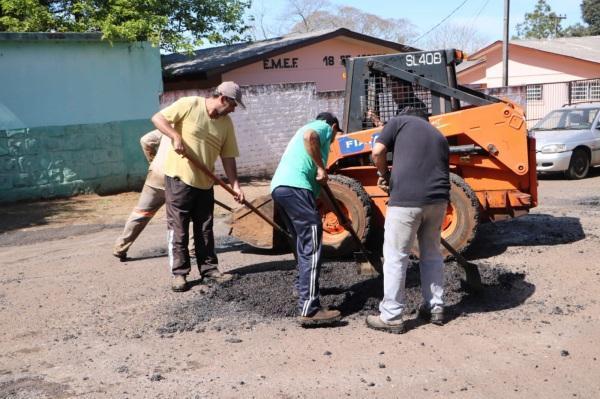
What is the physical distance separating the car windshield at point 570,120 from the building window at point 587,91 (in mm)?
12621

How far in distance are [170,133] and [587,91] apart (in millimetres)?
25495

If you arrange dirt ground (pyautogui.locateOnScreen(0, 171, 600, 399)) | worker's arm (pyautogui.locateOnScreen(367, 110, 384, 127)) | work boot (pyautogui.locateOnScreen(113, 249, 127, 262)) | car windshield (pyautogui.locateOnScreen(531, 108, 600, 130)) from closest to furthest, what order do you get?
dirt ground (pyautogui.locateOnScreen(0, 171, 600, 399)) < work boot (pyautogui.locateOnScreen(113, 249, 127, 262)) < worker's arm (pyautogui.locateOnScreen(367, 110, 384, 127)) < car windshield (pyautogui.locateOnScreen(531, 108, 600, 130))

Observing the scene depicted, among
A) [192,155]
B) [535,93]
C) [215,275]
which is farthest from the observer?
[535,93]

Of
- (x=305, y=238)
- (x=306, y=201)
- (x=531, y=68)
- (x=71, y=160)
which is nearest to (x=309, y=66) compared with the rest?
(x=71, y=160)

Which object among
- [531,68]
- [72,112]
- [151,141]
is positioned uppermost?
[531,68]

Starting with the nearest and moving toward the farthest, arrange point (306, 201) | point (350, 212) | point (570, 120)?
point (306, 201) < point (350, 212) < point (570, 120)

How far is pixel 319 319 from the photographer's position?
5414mm

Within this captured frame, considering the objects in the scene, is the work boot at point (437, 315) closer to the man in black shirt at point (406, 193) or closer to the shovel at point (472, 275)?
the man in black shirt at point (406, 193)

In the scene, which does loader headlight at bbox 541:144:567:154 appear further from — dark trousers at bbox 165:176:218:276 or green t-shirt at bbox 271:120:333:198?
green t-shirt at bbox 271:120:333:198

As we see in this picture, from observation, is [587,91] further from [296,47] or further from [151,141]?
[151,141]

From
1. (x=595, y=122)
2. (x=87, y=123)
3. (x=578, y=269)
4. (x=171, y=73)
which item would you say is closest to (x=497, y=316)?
(x=578, y=269)

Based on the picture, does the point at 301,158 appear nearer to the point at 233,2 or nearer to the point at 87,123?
the point at 87,123

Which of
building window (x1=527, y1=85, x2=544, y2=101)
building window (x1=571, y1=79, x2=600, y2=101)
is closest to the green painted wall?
building window (x1=527, y1=85, x2=544, y2=101)

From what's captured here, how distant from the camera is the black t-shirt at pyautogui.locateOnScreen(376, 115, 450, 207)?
203 inches
